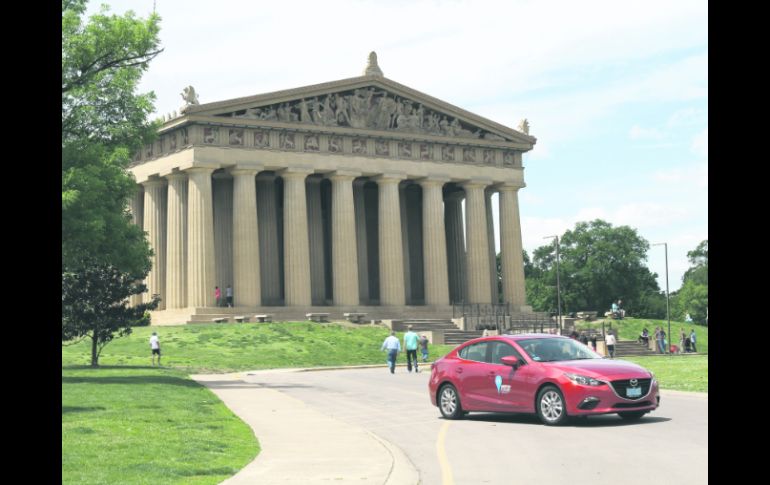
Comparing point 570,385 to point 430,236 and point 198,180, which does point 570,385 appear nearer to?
point 198,180

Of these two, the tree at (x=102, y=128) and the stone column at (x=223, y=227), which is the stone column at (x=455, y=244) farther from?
the tree at (x=102, y=128)

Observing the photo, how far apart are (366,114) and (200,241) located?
1469 cm

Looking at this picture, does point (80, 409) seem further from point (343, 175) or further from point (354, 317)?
point (343, 175)

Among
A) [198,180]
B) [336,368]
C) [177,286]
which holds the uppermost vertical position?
[198,180]

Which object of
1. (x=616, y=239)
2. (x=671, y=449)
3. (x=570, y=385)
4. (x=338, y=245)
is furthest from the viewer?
(x=616, y=239)

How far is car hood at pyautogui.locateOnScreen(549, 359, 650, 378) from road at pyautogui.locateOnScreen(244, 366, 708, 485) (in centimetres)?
97

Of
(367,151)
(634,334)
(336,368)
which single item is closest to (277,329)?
(336,368)

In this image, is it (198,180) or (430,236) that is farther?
(430,236)

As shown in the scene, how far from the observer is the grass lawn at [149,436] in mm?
14414

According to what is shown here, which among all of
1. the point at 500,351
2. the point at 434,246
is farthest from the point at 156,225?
the point at 500,351

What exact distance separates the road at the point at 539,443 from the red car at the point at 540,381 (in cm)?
36

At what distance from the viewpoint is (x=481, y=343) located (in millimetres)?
22625

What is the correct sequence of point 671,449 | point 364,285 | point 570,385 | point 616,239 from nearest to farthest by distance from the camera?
point 671,449, point 570,385, point 364,285, point 616,239

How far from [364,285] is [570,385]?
58812 millimetres
